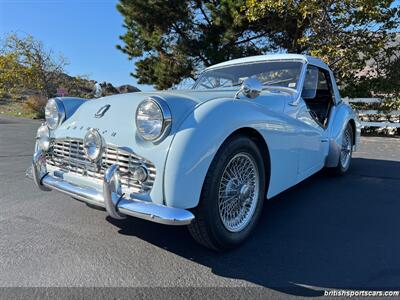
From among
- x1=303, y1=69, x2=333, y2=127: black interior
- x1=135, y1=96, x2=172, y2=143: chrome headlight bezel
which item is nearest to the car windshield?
x1=303, y1=69, x2=333, y2=127: black interior

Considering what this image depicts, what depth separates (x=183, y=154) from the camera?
1.92 m

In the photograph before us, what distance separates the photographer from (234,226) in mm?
2379

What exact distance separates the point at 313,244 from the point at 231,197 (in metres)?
0.75

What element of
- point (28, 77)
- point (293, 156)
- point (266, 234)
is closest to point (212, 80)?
point (293, 156)

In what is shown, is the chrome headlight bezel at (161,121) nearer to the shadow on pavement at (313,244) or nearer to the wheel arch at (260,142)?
the wheel arch at (260,142)

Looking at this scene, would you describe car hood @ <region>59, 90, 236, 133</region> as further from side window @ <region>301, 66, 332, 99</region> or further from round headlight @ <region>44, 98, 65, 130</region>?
side window @ <region>301, 66, 332, 99</region>

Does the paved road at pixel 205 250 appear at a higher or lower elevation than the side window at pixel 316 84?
lower

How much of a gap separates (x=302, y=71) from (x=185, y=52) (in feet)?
34.9

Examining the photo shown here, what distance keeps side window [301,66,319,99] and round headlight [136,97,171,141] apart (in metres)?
2.12

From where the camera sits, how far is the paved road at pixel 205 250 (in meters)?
1.97

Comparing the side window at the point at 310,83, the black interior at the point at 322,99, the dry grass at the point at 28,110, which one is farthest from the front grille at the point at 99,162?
the dry grass at the point at 28,110

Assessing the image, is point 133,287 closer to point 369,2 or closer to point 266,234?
point 266,234

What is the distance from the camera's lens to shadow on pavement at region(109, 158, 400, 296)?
78.4 inches

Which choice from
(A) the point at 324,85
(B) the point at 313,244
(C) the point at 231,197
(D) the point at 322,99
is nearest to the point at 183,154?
(C) the point at 231,197
